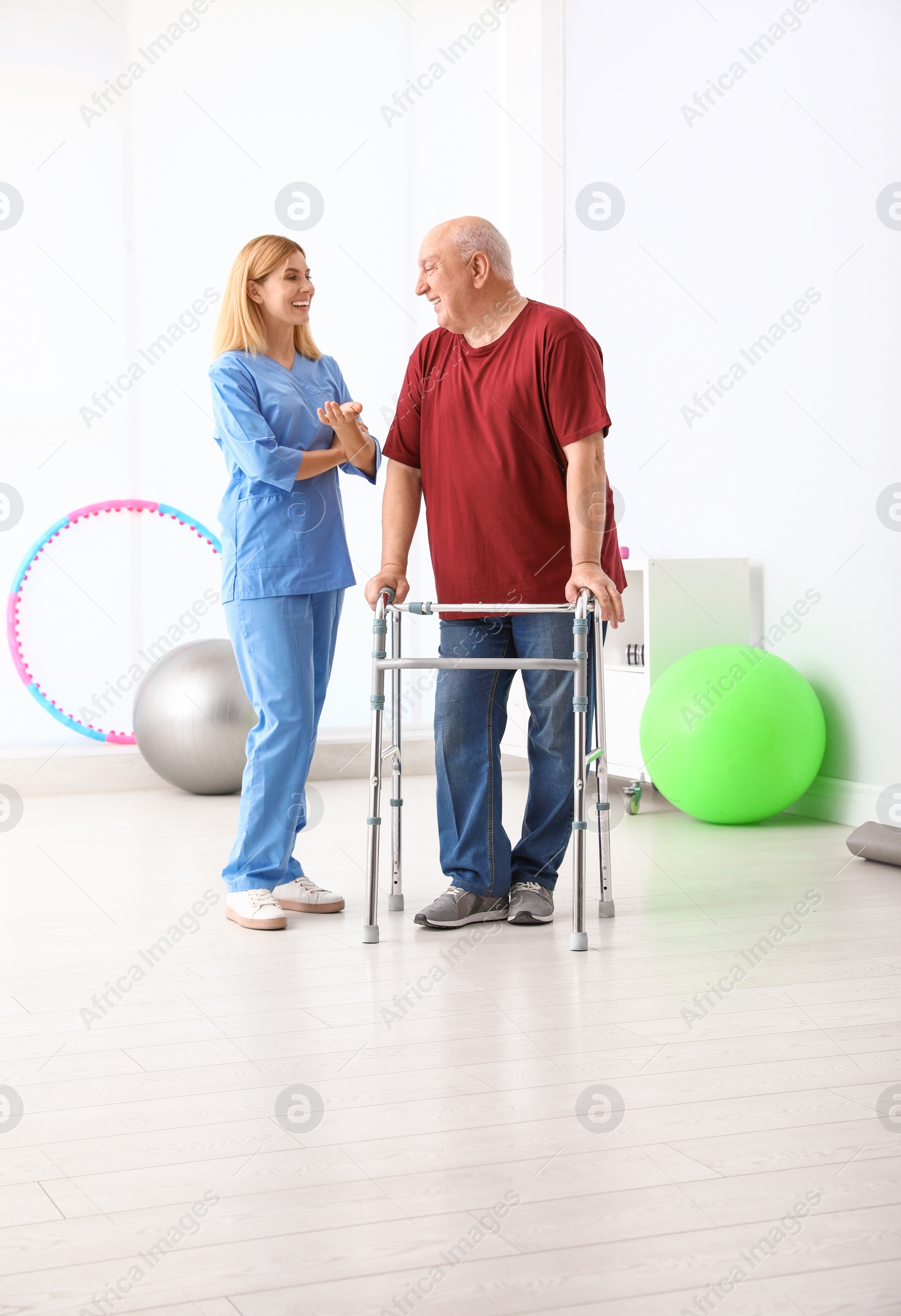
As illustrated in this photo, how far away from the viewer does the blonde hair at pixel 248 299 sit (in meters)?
2.89

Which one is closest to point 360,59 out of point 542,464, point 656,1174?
point 542,464

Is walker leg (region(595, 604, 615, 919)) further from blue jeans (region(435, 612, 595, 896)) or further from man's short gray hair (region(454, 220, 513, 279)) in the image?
man's short gray hair (region(454, 220, 513, 279))

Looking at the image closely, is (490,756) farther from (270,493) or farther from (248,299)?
(248,299)

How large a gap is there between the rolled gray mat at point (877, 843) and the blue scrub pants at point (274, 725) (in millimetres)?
1512

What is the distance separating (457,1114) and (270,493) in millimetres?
1529

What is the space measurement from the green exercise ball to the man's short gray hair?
158 cm

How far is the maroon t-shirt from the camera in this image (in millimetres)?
2732

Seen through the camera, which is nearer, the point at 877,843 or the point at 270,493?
the point at 270,493

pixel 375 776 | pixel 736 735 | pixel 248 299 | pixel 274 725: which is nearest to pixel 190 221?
pixel 248 299

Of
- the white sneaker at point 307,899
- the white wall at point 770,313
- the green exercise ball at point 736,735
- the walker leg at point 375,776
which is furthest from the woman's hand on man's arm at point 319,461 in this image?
the white wall at point 770,313

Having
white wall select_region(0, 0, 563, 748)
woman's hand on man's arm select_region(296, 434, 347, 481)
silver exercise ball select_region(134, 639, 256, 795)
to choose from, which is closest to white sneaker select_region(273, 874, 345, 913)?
woman's hand on man's arm select_region(296, 434, 347, 481)

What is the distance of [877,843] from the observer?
3.45 m

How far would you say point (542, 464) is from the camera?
9.21ft

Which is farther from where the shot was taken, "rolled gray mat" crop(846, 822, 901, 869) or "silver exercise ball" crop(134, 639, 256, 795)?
"silver exercise ball" crop(134, 639, 256, 795)
